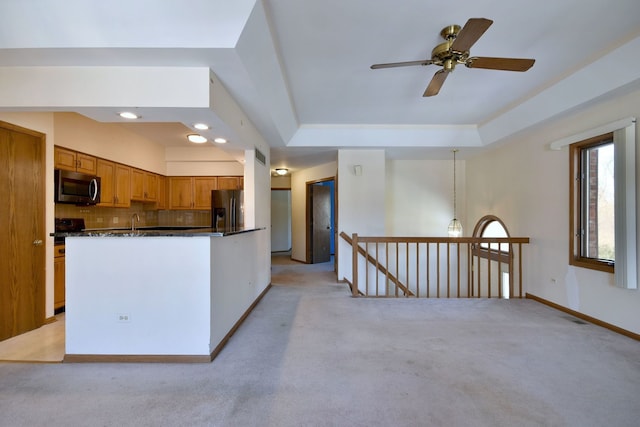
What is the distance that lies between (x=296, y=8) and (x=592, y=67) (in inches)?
111

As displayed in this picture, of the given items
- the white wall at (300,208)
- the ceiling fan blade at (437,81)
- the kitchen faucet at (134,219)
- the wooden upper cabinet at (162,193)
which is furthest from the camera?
the white wall at (300,208)

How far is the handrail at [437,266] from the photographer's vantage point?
400 centimetres

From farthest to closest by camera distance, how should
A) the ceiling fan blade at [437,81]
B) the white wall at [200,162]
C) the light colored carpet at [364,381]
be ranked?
1. the white wall at [200,162]
2. the ceiling fan blade at [437,81]
3. the light colored carpet at [364,381]

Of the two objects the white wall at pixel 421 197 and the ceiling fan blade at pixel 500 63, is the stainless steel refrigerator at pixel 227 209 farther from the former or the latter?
the ceiling fan blade at pixel 500 63

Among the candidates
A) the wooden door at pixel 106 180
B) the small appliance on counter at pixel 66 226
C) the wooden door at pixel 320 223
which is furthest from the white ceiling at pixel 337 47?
the wooden door at pixel 320 223

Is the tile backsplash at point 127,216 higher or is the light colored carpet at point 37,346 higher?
the tile backsplash at point 127,216

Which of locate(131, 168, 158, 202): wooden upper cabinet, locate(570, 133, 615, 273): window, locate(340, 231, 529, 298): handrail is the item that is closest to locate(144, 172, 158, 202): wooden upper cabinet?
locate(131, 168, 158, 202): wooden upper cabinet

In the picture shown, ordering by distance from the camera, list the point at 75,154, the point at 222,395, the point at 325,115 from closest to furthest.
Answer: the point at 222,395 < the point at 75,154 < the point at 325,115

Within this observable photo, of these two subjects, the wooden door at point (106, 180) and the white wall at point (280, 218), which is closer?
the wooden door at point (106, 180)

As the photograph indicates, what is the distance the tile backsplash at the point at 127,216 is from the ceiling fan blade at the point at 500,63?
15.3ft

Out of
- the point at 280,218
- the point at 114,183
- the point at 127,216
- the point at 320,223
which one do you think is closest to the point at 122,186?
the point at 114,183

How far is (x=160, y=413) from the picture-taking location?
5.43 ft

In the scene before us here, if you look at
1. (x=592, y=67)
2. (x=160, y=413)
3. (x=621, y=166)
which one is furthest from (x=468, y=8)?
(x=160, y=413)

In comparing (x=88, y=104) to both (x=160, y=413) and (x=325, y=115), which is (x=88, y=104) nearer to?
(x=160, y=413)
